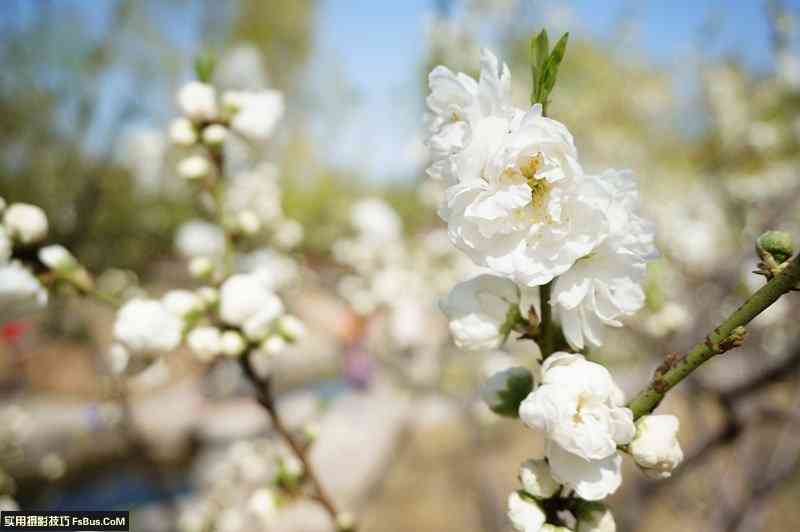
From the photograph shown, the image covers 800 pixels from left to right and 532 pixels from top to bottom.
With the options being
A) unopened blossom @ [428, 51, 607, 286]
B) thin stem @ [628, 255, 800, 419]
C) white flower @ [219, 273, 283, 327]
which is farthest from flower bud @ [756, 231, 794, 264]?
white flower @ [219, 273, 283, 327]

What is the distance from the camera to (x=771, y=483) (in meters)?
1.62

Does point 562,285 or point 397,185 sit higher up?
point 562,285

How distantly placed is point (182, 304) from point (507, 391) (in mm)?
521

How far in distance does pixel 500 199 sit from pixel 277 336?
503 mm

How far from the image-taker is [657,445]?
545 mm

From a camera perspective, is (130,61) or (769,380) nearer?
(769,380)

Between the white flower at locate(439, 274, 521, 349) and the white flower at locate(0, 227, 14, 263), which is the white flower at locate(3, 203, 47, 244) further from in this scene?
the white flower at locate(439, 274, 521, 349)

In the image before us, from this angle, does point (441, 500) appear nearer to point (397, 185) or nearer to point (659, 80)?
point (397, 185)

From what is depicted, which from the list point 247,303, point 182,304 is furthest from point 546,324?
point 182,304

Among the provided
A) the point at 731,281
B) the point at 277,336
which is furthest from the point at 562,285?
the point at 731,281

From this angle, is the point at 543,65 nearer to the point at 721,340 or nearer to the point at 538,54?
the point at 538,54

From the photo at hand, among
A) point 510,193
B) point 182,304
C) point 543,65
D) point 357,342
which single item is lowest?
point 357,342

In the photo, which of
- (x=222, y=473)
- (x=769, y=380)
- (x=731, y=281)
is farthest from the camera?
(x=731, y=281)

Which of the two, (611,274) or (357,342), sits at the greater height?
(611,274)
